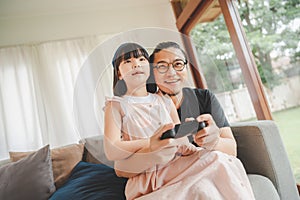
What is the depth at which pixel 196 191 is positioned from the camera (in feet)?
1.63

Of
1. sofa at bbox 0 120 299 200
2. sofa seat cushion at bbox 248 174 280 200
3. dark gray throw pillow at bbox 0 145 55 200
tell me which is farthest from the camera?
dark gray throw pillow at bbox 0 145 55 200

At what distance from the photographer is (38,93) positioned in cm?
206

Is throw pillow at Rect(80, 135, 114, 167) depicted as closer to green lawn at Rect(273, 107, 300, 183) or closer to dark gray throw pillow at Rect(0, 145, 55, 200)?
dark gray throw pillow at Rect(0, 145, 55, 200)

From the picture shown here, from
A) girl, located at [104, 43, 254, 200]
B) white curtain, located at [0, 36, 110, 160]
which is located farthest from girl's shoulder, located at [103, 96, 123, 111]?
white curtain, located at [0, 36, 110, 160]

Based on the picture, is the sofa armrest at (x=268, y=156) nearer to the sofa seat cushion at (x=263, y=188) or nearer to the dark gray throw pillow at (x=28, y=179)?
the sofa seat cushion at (x=263, y=188)

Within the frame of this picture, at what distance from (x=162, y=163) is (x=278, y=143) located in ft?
1.85

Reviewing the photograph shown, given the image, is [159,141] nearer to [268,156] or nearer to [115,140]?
[115,140]

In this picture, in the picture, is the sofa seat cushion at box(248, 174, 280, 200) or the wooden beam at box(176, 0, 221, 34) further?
the wooden beam at box(176, 0, 221, 34)

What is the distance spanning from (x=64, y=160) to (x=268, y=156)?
999 mm

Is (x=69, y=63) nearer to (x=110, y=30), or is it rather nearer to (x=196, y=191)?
(x=110, y=30)

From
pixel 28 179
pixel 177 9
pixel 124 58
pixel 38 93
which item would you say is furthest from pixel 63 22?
pixel 124 58

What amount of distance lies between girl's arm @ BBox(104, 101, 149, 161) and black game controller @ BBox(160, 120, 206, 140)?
0.05m

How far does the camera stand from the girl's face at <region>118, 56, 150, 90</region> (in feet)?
1.59

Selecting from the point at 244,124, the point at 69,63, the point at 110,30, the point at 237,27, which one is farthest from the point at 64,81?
the point at 244,124
